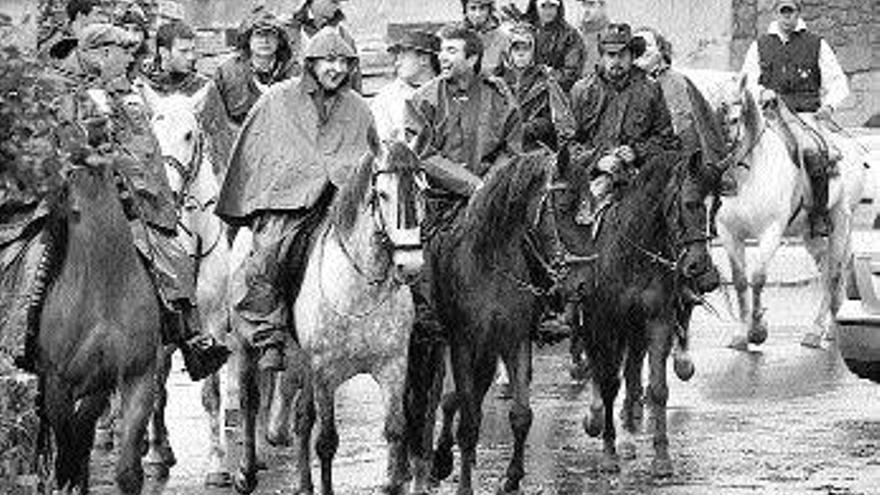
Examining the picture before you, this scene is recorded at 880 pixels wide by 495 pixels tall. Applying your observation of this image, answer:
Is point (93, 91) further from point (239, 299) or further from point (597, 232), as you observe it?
point (597, 232)

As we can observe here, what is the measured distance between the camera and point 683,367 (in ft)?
74.2

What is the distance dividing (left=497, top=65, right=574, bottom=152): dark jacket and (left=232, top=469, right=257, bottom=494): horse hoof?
339 centimetres

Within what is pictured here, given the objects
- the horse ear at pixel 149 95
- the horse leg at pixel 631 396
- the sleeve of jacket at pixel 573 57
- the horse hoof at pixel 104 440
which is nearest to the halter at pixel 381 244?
the horse leg at pixel 631 396

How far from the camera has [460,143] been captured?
18453 millimetres

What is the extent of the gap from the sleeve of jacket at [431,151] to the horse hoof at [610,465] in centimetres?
194

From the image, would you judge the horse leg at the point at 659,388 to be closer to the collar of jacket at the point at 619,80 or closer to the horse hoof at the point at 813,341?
the collar of jacket at the point at 619,80

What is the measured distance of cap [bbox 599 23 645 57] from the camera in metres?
20.3

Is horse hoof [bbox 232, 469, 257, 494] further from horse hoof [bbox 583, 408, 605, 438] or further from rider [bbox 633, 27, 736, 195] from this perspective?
rider [bbox 633, 27, 736, 195]

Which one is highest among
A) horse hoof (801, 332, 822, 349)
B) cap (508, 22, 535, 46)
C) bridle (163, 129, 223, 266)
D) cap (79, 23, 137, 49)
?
cap (79, 23, 137, 49)

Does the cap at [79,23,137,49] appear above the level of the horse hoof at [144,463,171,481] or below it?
above

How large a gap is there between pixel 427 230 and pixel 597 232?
162cm

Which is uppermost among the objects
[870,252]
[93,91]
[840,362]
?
[93,91]

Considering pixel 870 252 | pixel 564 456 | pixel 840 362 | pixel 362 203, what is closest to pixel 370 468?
pixel 564 456

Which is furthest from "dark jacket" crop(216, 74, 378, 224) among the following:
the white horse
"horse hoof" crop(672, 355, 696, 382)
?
the white horse
